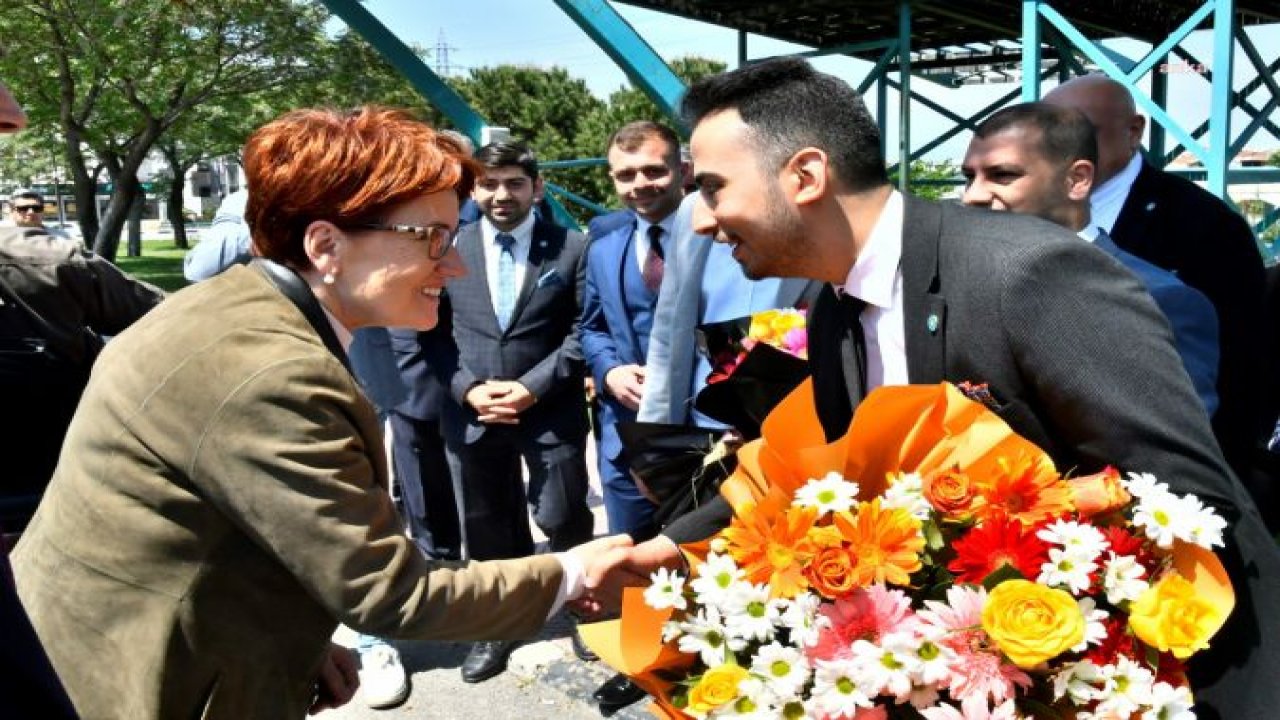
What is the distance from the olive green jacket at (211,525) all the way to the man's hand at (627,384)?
2453mm

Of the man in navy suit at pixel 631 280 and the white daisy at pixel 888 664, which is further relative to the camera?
the man in navy suit at pixel 631 280

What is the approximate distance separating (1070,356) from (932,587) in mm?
394

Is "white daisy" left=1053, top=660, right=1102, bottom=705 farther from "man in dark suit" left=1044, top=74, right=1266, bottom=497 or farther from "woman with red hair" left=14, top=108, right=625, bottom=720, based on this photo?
"man in dark suit" left=1044, top=74, right=1266, bottom=497

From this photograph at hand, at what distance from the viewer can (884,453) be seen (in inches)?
→ 66.3

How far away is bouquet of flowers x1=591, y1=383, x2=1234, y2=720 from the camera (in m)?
1.45

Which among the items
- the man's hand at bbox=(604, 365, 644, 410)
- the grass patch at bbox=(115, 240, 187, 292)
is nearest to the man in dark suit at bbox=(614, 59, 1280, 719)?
the man's hand at bbox=(604, 365, 644, 410)

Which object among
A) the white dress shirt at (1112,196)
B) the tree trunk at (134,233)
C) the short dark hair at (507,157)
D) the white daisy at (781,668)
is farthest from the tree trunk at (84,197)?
the white daisy at (781,668)

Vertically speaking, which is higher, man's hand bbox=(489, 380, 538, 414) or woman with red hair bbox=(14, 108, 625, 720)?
woman with red hair bbox=(14, 108, 625, 720)

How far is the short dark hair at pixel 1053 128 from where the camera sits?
305cm

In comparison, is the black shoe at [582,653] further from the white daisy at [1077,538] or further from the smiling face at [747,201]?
the white daisy at [1077,538]

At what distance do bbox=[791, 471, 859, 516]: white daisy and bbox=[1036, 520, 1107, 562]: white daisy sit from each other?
0.25 m

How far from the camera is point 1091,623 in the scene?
146 centimetres

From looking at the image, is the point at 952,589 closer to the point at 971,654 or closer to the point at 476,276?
the point at 971,654

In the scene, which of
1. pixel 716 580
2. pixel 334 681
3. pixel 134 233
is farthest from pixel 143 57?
pixel 716 580
